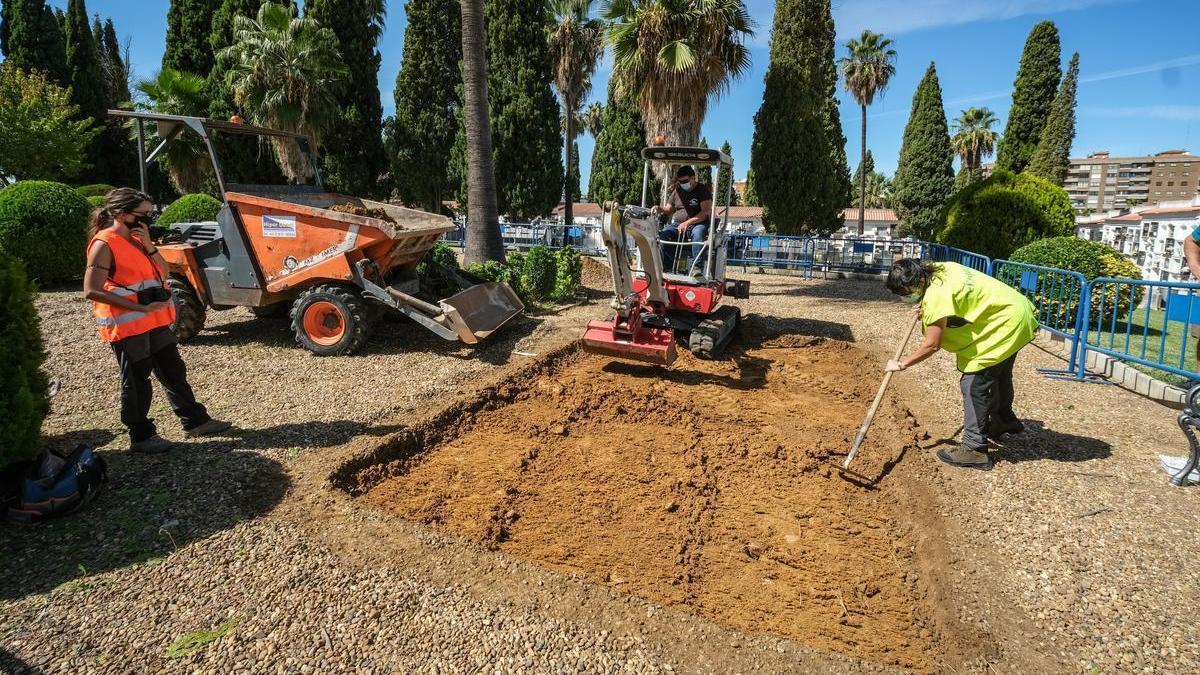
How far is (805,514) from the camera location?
13.6ft

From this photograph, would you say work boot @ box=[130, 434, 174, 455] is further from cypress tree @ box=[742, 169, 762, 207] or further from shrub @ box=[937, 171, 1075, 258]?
cypress tree @ box=[742, 169, 762, 207]

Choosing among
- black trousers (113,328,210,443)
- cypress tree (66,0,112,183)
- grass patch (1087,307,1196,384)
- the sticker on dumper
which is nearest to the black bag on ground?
black trousers (113,328,210,443)

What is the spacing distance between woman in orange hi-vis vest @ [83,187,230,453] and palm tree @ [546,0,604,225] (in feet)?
69.4

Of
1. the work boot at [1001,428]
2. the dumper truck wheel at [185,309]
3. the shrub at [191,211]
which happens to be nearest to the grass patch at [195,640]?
the work boot at [1001,428]

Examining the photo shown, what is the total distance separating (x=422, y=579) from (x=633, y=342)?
3947mm

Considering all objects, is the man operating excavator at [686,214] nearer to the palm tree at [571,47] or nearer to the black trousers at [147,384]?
the black trousers at [147,384]

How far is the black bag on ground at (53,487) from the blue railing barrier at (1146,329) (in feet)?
24.8

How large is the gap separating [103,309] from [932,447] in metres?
6.16

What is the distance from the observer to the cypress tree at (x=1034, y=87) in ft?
91.6

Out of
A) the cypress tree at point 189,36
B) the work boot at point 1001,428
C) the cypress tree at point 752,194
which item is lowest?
the work boot at point 1001,428

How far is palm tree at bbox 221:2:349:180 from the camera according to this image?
1841 cm

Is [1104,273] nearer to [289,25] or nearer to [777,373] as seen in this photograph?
[777,373]

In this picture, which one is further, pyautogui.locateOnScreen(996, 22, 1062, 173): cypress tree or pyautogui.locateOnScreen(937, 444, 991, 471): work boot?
pyautogui.locateOnScreen(996, 22, 1062, 173): cypress tree

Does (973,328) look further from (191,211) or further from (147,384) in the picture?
(191,211)
